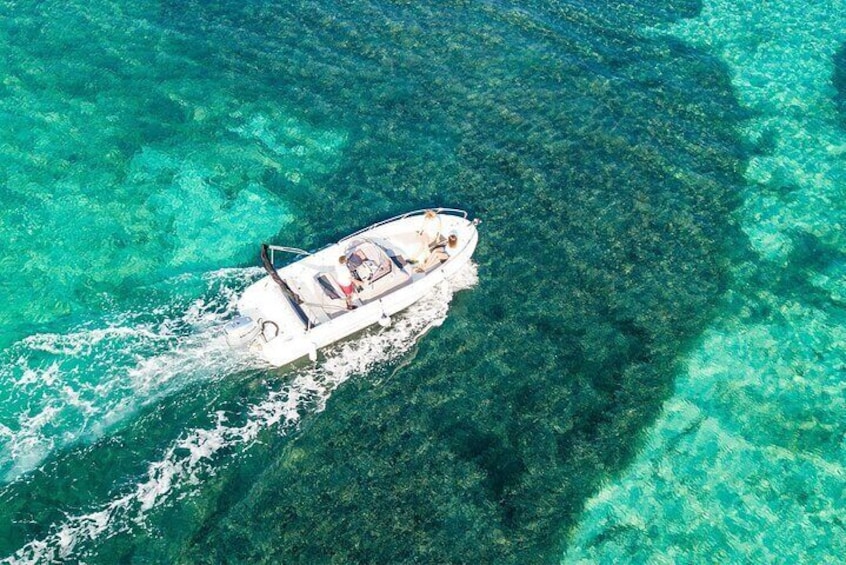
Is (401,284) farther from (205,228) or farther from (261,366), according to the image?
(205,228)

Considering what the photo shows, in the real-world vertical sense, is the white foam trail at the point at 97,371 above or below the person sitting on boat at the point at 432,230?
below

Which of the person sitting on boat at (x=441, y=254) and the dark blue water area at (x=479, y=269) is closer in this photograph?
the dark blue water area at (x=479, y=269)

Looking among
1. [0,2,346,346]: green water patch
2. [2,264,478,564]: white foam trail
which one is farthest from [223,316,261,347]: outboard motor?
[0,2,346,346]: green water patch

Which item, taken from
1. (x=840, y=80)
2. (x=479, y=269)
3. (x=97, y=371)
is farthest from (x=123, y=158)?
(x=840, y=80)

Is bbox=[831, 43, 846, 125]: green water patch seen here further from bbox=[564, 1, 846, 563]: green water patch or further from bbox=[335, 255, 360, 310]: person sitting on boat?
bbox=[335, 255, 360, 310]: person sitting on boat

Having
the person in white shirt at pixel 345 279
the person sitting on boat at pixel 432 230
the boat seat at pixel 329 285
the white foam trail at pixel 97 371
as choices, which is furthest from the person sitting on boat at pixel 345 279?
the white foam trail at pixel 97 371

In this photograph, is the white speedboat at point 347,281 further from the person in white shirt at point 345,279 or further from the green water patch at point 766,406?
the green water patch at point 766,406

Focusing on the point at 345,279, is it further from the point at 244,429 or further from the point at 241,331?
the point at 244,429
